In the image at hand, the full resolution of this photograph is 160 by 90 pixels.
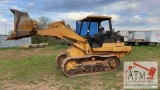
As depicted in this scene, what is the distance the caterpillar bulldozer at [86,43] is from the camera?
8.55m

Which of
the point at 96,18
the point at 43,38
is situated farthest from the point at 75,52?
the point at 43,38

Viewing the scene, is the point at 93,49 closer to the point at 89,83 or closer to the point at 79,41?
the point at 79,41

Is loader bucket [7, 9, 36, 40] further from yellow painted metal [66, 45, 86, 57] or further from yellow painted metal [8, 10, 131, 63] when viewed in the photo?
yellow painted metal [66, 45, 86, 57]

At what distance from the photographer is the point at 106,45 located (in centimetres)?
959

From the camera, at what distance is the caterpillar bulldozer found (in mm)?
8547

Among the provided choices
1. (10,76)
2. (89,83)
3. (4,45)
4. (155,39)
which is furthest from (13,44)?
(89,83)

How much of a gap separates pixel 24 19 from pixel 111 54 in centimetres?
397

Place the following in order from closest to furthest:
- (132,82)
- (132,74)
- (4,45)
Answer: (132,82)
(132,74)
(4,45)

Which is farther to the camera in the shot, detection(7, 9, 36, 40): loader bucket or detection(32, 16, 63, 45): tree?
detection(32, 16, 63, 45): tree

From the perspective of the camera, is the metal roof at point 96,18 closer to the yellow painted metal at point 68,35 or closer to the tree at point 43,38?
the yellow painted metal at point 68,35

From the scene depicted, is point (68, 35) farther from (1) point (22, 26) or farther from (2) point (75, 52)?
(1) point (22, 26)

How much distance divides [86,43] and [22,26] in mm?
2709
